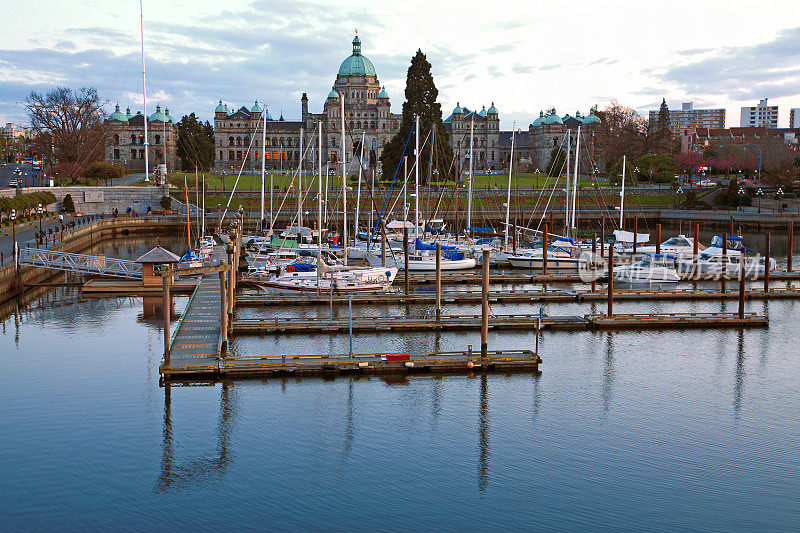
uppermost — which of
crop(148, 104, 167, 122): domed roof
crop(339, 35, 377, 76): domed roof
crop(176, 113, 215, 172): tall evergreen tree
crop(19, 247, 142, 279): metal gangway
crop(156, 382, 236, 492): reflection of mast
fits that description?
crop(339, 35, 377, 76): domed roof

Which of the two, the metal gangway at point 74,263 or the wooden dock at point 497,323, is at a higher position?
the metal gangway at point 74,263

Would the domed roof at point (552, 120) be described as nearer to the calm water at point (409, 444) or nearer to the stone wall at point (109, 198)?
the stone wall at point (109, 198)

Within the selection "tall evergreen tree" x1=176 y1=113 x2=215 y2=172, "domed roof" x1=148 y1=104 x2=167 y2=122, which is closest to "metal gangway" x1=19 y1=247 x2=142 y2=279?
"tall evergreen tree" x1=176 y1=113 x2=215 y2=172

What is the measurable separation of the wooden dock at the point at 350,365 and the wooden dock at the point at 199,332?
67 centimetres

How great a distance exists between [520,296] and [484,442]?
24098 millimetres

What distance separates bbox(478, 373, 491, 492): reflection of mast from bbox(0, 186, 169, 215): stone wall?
8005cm

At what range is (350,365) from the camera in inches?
1286

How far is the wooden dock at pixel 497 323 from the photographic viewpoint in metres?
39.9

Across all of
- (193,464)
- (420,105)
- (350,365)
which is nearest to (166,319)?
(350,365)

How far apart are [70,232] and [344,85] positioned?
10730cm

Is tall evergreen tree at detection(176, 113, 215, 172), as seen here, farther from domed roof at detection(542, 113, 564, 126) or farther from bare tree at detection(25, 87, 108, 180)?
domed roof at detection(542, 113, 564, 126)

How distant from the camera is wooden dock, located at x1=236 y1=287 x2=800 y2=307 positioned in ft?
155

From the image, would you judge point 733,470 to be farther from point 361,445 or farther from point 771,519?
point 361,445

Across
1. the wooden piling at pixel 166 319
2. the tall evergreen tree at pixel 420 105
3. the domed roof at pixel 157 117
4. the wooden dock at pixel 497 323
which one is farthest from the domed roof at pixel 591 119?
the wooden piling at pixel 166 319
